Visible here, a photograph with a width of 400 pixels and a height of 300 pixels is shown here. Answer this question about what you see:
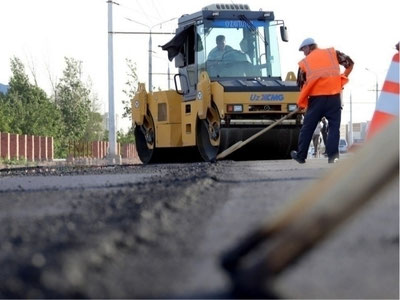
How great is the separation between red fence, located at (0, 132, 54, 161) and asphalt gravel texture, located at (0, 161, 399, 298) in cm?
4525

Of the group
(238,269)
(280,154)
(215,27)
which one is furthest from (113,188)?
(215,27)

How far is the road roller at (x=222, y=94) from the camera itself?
58.3ft

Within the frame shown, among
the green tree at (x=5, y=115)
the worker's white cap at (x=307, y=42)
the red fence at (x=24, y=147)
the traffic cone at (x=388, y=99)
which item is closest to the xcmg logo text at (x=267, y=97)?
the worker's white cap at (x=307, y=42)

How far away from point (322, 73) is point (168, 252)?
32.3 ft

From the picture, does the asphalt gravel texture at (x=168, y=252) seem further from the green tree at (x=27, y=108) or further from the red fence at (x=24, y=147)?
the green tree at (x=27, y=108)

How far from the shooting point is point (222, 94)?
57.5ft

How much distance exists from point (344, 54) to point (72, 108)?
247ft

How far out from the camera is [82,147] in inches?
2734

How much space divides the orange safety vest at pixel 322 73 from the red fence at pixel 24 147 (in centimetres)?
3801

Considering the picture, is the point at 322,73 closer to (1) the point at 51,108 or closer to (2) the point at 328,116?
(2) the point at 328,116

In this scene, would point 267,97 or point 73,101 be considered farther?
point 73,101

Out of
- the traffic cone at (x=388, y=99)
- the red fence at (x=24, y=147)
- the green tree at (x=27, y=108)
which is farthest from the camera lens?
the green tree at (x=27, y=108)

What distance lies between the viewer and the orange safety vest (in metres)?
12.7

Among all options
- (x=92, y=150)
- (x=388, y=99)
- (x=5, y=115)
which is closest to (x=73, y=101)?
(x=92, y=150)
